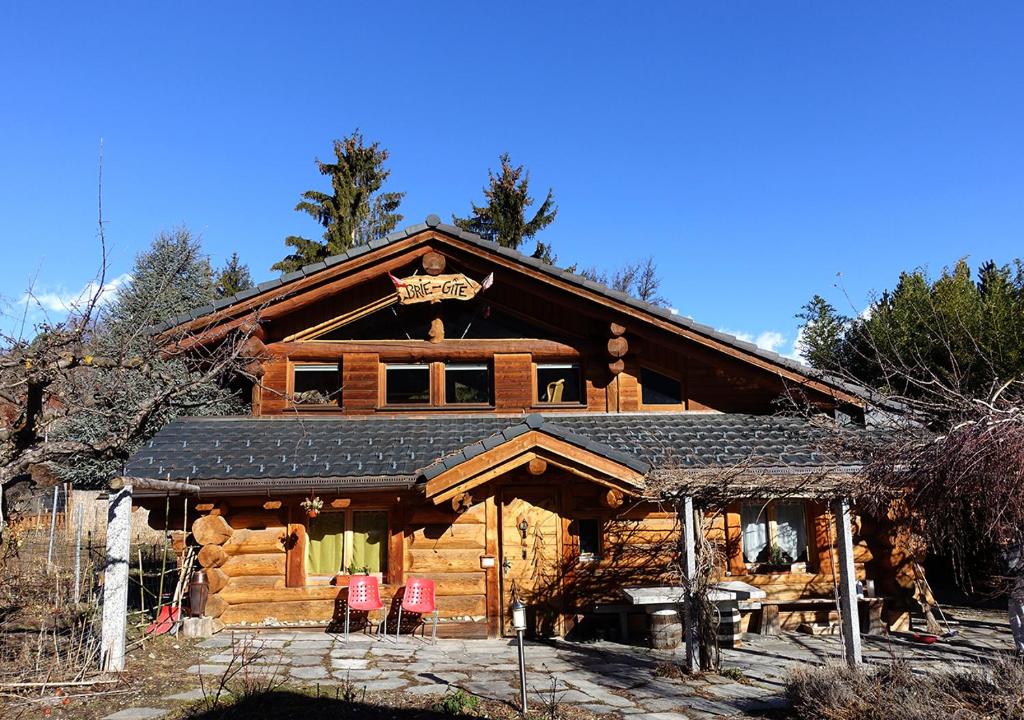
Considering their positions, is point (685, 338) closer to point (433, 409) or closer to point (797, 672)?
point (433, 409)

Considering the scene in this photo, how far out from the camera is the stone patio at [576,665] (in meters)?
7.34

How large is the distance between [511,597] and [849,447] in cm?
588

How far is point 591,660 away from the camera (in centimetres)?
951

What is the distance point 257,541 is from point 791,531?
27.7ft

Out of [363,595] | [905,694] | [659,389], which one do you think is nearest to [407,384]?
[363,595]

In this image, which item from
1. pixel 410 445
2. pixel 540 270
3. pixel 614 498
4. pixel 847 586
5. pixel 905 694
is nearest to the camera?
pixel 905 694

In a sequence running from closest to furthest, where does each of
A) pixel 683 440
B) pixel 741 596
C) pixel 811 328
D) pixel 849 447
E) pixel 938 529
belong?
pixel 938 529, pixel 849 447, pixel 741 596, pixel 683 440, pixel 811 328

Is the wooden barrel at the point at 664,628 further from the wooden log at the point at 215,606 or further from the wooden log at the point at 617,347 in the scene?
the wooden log at the point at 215,606

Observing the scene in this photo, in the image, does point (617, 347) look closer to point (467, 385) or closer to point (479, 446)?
point (467, 385)

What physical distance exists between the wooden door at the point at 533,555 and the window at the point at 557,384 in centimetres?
243

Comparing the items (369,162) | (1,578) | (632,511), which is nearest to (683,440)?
(632,511)

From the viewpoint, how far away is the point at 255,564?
11094mm

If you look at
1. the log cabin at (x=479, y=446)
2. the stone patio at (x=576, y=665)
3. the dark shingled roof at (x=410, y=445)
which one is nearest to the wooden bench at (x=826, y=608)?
the log cabin at (x=479, y=446)

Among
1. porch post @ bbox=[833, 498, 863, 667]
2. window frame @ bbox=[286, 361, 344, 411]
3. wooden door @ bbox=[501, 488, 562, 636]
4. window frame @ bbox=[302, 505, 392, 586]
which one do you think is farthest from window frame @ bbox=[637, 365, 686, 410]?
window frame @ bbox=[286, 361, 344, 411]
